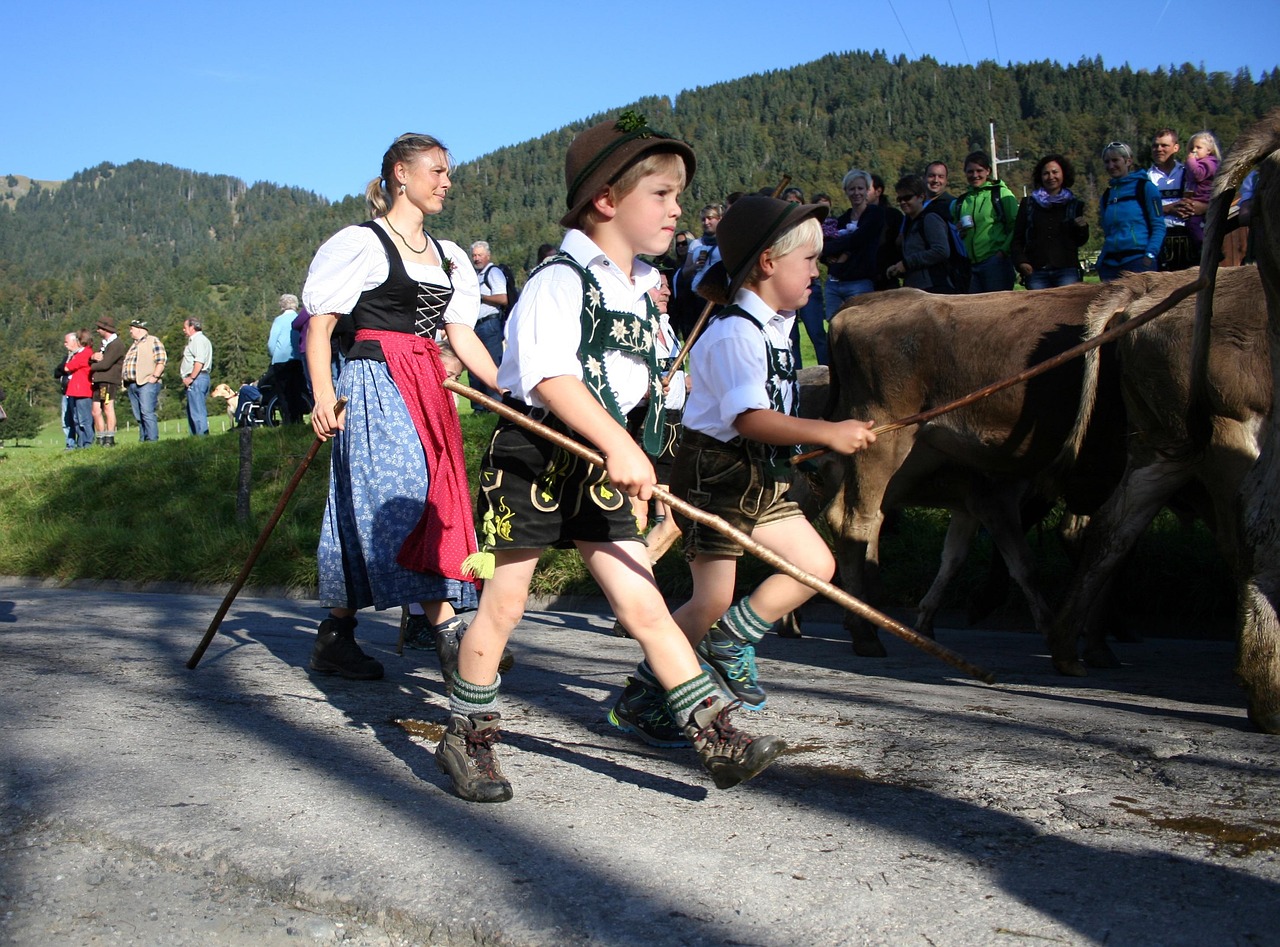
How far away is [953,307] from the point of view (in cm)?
715

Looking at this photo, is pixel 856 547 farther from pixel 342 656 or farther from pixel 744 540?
pixel 744 540

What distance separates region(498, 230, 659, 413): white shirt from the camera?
3.25 m

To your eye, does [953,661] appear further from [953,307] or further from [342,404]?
[953,307]

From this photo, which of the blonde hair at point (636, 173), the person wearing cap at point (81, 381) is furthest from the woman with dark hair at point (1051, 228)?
the person wearing cap at point (81, 381)

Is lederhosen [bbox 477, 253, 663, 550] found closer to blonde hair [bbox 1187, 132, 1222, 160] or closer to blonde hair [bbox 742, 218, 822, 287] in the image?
blonde hair [bbox 742, 218, 822, 287]

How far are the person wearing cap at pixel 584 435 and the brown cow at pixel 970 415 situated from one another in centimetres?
334

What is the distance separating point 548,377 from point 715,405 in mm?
863

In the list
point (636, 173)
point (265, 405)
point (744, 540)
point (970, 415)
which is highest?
point (636, 173)

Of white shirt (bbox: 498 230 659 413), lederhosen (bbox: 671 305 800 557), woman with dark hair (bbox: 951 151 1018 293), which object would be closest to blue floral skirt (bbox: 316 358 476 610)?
→ lederhosen (bbox: 671 305 800 557)

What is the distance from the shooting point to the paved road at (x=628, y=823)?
258cm

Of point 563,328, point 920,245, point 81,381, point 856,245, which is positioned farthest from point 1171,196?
point 81,381

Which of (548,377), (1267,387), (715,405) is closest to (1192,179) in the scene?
(1267,387)

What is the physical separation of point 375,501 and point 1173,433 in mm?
3345

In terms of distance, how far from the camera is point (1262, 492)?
4320 mm
